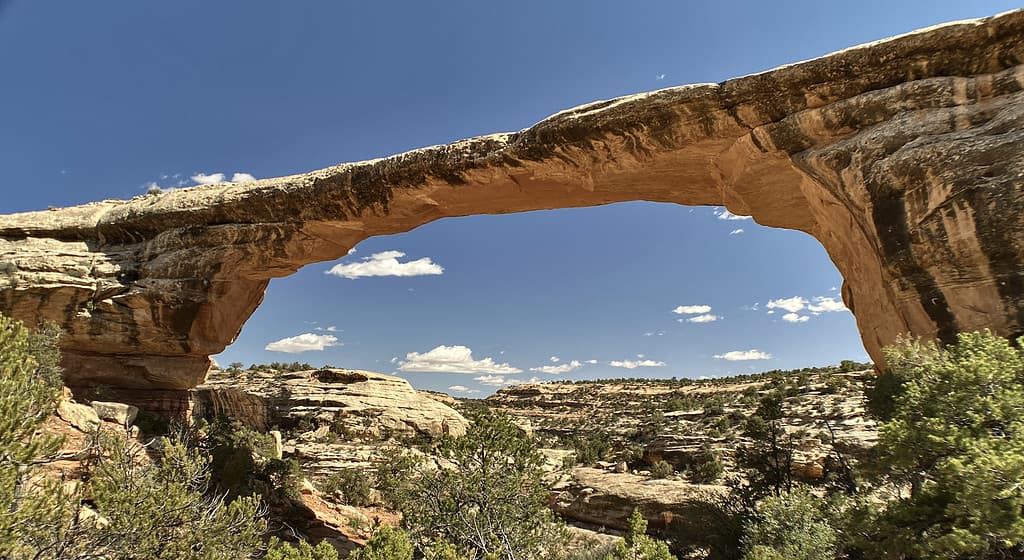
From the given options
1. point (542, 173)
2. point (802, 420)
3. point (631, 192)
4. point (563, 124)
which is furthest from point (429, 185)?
point (802, 420)

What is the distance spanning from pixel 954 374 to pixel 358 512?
61.9ft

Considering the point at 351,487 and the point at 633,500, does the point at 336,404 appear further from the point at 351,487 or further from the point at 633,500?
the point at 633,500

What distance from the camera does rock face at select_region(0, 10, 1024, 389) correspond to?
734cm

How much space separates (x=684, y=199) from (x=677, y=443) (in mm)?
13158

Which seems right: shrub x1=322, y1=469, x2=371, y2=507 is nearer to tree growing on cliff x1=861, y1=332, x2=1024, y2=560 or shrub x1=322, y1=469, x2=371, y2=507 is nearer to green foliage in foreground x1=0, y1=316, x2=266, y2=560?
green foliage in foreground x1=0, y1=316, x2=266, y2=560

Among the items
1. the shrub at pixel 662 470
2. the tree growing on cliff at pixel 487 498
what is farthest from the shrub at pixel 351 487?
the shrub at pixel 662 470

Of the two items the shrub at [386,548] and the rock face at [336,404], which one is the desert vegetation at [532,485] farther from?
the rock face at [336,404]

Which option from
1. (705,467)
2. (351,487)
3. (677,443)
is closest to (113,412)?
(351,487)

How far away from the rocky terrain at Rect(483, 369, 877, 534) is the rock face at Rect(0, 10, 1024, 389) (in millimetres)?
5400

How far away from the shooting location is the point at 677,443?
2167 centimetres

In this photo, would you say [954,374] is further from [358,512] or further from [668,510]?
[358,512]

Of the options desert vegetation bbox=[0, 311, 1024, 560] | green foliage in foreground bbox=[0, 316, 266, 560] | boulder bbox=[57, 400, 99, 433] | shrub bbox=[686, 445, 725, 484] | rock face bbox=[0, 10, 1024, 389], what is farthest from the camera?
shrub bbox=[686, 445, 725, 484]

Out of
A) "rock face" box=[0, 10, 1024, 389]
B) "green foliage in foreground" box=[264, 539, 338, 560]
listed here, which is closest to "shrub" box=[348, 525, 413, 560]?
"green foliage in foreground" box=[264, 539, 338, 560]

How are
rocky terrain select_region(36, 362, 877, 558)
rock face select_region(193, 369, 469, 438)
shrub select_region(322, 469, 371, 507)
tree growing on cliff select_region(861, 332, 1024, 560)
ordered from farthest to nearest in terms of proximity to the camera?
rock face select_region(193, 369, 469, 438) < shrub select_region(322, 469, 371, 507) < rocky terrain select_region(36, 362, 877, 558) < tree growing on cliff select_region(861, 332, 1024, 560)
